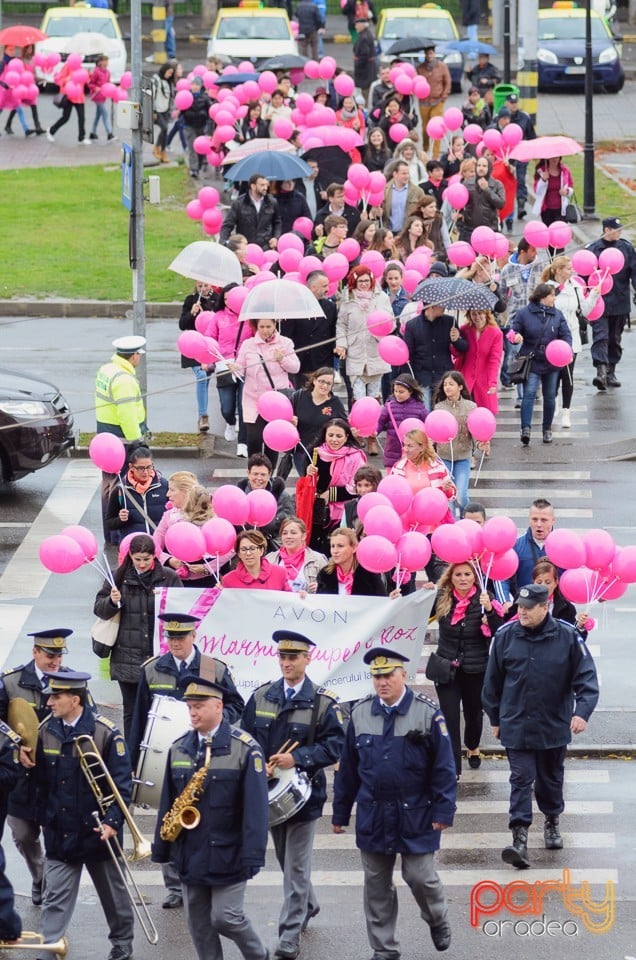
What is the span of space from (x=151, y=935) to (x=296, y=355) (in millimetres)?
9165

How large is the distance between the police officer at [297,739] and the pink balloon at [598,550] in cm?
221

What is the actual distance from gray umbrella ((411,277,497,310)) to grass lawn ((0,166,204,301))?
30.2ft

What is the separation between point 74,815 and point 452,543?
324 cm

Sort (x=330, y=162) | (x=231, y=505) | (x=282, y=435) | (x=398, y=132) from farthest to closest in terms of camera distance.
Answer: (x=398, y=132) → (x=330, y=162) → (x=282, y=435) → (x=231, y=505)

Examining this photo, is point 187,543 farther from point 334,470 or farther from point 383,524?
point 334,470

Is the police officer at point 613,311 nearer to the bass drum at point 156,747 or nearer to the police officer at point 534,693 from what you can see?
the police officer at point 534,693

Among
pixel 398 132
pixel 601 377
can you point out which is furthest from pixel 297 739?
→ pixel 398 132

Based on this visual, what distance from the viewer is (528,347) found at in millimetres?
19125

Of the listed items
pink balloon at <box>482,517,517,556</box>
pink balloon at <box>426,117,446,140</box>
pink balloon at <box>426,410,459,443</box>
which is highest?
pink balloon at <box>426,117,446,140</box>

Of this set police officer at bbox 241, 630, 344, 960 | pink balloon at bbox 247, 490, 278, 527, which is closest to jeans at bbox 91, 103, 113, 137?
pink balloon at bbox 247, 490, 278, 527

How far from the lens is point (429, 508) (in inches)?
498

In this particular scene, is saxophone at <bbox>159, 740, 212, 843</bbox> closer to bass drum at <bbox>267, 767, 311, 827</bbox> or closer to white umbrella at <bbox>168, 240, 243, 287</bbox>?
bass drum at <bbox>267, 767, 311, 827</bbox>

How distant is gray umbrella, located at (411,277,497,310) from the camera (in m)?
17.1

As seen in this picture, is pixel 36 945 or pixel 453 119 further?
pixel 453 119
